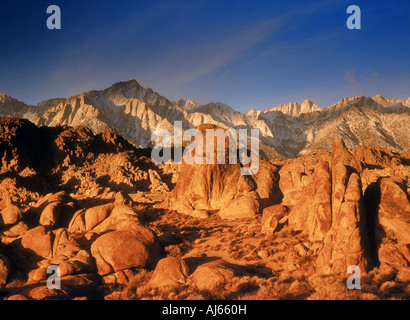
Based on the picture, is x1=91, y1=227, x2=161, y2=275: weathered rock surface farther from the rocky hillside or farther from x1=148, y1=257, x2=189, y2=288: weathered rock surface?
x1=148, y1=257, x2=189, y2=288: weathered rock surface

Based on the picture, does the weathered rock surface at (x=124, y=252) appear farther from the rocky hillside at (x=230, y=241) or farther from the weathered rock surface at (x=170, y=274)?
the weathered rock surface at (x=170, y=274)

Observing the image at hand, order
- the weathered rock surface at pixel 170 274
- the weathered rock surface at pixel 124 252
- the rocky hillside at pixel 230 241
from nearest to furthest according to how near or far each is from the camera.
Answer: the rocky hillside at pixel 230 241 → the weathered rock surface at pixel 170 274 → the weathered rock surface at pixel 124 252

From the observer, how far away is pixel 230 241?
1919 centimetres

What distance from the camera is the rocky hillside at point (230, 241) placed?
1245 cm

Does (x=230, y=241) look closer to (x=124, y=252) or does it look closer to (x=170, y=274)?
(x=170, y=274)

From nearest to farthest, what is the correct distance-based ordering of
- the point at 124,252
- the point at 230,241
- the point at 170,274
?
the point at 170,274 < the point at 124,252 < the point at 230,241

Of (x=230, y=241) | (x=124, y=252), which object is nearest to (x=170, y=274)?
(x=124, y=252)

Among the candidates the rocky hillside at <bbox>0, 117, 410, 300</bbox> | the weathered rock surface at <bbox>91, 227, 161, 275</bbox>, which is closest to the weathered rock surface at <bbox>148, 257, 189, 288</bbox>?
the rocky hillside at <bbox>0, 117, 410, 300</bbox>

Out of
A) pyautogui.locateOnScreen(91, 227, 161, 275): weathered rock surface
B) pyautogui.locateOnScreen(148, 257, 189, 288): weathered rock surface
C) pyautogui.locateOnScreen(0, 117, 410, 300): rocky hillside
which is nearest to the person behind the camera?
pyautogui.locateOnScreen(0, 117, 410, 300): rocky hillside

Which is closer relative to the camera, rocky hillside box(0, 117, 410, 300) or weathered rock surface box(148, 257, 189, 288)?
rocky hillside box(0, 117, 410, 300)

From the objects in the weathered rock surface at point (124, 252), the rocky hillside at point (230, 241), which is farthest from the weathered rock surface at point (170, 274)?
the weathered rock surface at point (124, 252)

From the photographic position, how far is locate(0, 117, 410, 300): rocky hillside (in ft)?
40.8

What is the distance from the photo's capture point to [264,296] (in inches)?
444
